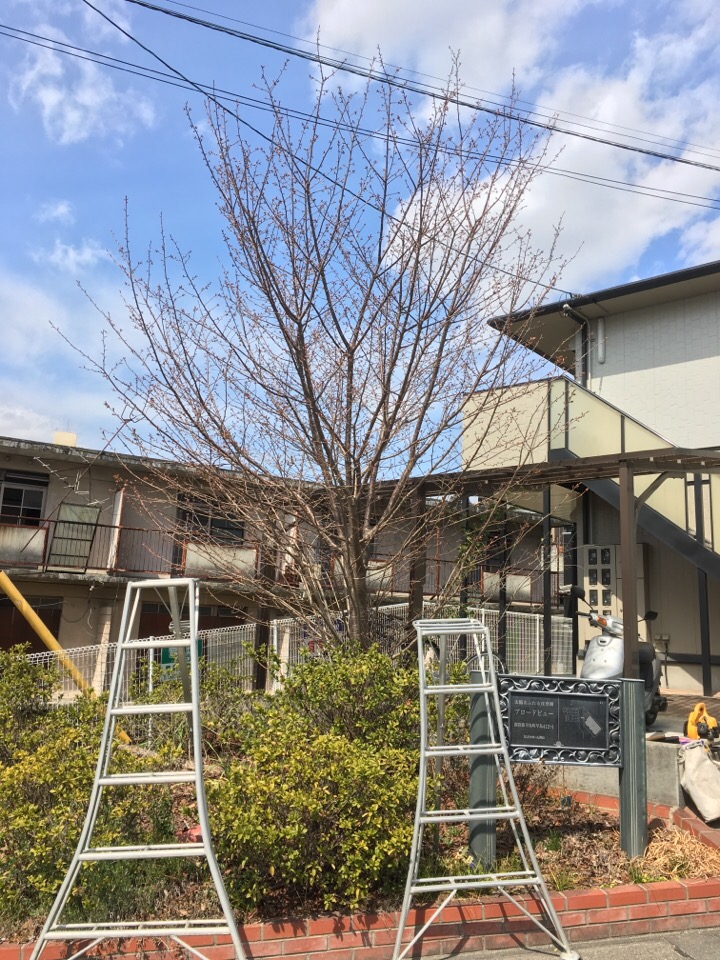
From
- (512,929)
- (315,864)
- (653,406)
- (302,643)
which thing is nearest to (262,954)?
(315,864)

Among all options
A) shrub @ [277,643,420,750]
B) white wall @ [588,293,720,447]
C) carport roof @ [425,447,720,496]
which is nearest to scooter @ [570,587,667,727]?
carport roof @ [425,447,720,496]

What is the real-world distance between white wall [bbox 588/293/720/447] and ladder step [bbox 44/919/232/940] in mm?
10727

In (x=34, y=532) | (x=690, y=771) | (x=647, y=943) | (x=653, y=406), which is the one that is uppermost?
(x=653, y=406)

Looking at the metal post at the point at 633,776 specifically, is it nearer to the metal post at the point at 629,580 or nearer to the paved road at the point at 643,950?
the paved road at the point at 643,950

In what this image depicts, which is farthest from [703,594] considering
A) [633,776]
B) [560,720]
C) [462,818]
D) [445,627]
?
[462,818]

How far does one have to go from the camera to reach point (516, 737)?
4.69m

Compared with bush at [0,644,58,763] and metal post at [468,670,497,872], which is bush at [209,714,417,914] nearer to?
metal post at [468,670,497,872]

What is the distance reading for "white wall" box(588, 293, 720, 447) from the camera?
1180 cm

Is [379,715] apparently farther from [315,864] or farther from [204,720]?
[204,720]

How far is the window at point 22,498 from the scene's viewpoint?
707 inches

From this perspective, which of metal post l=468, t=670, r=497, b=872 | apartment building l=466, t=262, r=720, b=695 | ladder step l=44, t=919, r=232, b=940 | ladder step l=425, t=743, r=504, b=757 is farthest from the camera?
apartment building l=466, t=262, r=720, b=695

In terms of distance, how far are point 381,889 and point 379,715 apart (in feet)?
3.39

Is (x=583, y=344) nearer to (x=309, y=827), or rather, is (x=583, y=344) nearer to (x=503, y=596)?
(x=503, y=596)

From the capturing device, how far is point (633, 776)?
4.66m
